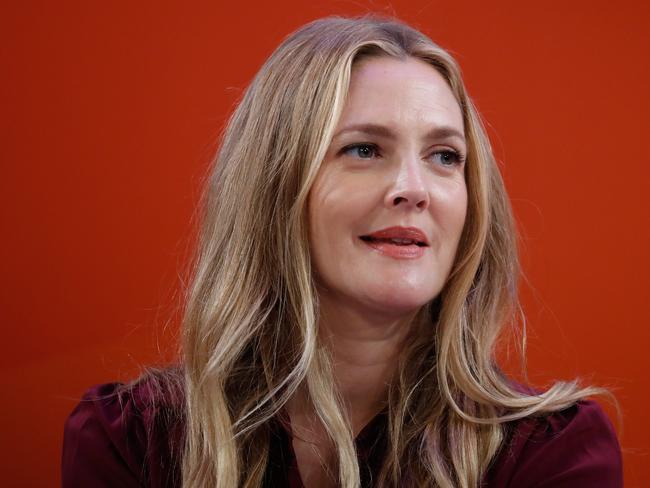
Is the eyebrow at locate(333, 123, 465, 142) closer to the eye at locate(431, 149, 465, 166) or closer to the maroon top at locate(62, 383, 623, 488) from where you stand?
the eye at locate(431, 149, 465, 166)

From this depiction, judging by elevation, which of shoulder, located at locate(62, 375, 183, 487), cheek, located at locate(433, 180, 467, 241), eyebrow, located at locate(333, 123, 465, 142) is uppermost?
eyebrow, located at locate(333, 123, 465, 142)

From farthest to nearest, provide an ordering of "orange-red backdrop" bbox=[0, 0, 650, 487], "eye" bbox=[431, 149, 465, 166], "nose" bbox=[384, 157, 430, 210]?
"orange-red backdrop" bbox=[0, 0, 650, 487] → "eye" bbox=[431, 149, 465, 166] → "nose" bbox=[384, 157, 430, 210]

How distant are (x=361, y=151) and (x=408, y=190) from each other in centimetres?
11

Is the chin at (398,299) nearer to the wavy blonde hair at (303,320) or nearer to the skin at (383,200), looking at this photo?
the skin at (383,200)

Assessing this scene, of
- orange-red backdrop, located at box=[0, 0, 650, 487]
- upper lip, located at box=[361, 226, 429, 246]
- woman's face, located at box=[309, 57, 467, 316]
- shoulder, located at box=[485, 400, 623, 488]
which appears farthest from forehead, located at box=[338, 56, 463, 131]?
orange-red backdrop, located at box=[0, 0, 650, 487]

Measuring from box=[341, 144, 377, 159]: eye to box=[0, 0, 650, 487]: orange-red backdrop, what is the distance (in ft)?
2.44

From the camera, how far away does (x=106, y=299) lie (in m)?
1.95

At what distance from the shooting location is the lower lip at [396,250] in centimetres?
123

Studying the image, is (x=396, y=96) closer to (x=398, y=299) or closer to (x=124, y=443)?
(x=398, y=299)

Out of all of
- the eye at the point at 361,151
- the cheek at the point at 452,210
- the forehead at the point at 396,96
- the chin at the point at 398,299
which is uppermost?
the forehead at the point at 396,96

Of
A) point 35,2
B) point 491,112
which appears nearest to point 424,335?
point 491,112

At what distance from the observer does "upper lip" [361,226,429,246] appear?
48.5 inches

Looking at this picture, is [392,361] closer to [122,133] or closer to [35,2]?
[122,133]

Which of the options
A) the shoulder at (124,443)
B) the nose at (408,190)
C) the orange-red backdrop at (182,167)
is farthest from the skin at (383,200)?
the orange-red backdrop at (182,167)
